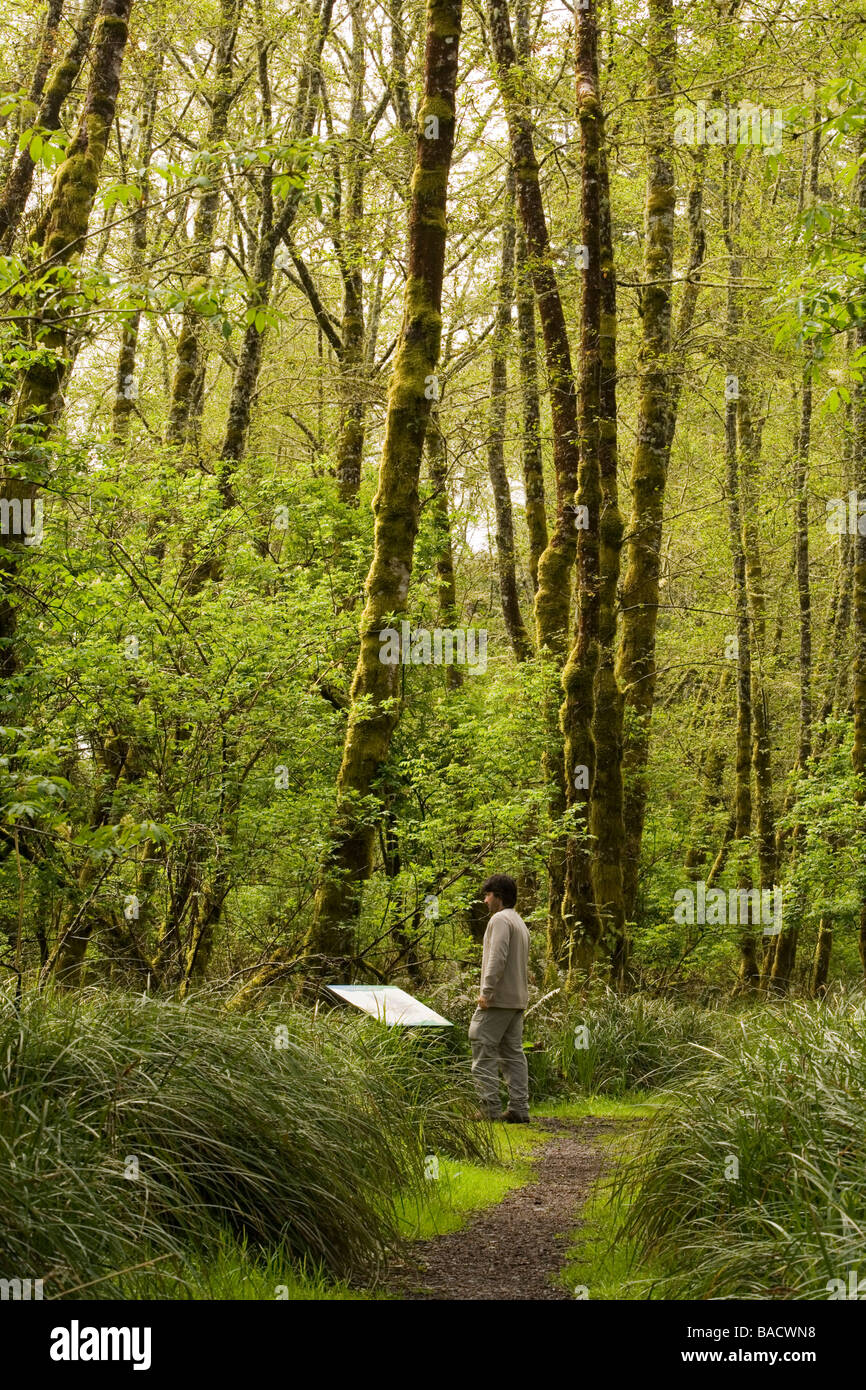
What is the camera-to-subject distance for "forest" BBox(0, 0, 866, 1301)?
473 cm

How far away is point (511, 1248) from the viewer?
5.51 meters

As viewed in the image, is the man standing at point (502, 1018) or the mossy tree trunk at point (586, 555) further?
the mossy tree trunk at point (586, 555)

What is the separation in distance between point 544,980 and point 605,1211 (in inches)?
277

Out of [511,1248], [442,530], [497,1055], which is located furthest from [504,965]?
[442,530]

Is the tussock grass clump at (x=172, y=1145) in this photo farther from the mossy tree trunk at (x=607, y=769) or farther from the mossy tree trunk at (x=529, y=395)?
the mossy tree trunk at (x=529, y=395)

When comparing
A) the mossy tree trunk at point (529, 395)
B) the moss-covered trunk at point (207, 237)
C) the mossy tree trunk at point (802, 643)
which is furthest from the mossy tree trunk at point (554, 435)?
the mossy tree trunk at point (802, 643)

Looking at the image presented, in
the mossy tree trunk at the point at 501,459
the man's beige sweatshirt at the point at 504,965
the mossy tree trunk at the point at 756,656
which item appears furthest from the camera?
the mossy tree trunk at the point at 756,656

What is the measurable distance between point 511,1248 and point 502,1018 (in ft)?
10.3

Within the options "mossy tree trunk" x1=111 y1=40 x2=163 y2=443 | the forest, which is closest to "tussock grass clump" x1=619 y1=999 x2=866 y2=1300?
the forest

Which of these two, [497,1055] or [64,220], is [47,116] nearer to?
[64,220]

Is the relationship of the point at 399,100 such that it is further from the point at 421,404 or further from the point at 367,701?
the point at 367,701

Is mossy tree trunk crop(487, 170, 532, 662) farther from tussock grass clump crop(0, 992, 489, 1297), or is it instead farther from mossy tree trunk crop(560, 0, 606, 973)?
tussock grass clump crop(0, 992, 489, 1297)

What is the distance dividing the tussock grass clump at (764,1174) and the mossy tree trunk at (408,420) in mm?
4852

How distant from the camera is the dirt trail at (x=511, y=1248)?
484cm
